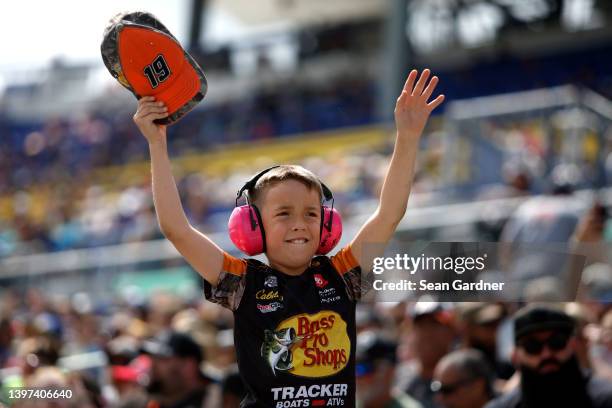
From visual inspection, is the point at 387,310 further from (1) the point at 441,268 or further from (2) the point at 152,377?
(1) the point at 441,268

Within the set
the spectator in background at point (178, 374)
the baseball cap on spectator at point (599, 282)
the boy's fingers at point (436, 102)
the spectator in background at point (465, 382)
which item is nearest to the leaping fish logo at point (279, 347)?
the boy's fingers at point (436, 102)

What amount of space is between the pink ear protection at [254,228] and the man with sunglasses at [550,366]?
3.05ft

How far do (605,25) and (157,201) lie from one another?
797 inches

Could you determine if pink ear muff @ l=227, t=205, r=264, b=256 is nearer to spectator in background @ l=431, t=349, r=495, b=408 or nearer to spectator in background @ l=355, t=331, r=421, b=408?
spectator in background @ l=431, t=349, r=495, b=408

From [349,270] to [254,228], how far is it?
0.33 meters

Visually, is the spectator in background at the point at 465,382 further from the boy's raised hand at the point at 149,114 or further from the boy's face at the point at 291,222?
the boy's raised hand at the point at 149,114

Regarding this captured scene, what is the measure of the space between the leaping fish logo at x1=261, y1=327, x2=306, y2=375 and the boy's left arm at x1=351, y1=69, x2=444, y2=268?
1.18 ft

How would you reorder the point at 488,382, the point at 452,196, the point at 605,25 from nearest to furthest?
the point at 488,382 < the point at 452,196 < the point at 605,25

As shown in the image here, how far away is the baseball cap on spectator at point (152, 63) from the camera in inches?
129

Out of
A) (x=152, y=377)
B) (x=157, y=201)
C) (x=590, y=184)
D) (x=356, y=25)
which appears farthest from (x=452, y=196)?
(x=356, y=25)

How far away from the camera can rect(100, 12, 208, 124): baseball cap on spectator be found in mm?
3285

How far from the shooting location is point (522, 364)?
13.3ft

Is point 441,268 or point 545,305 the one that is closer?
point 441,268

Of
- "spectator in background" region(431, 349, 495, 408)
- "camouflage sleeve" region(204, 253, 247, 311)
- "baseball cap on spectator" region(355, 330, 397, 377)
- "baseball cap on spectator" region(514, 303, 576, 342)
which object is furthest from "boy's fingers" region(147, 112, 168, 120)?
"baseball cap on spectator" region(355, 330, 397, 377)
